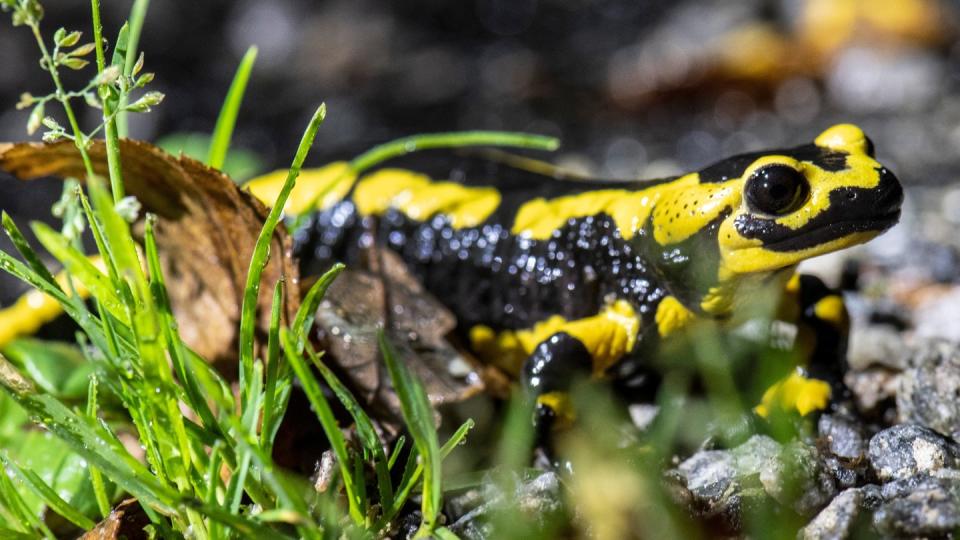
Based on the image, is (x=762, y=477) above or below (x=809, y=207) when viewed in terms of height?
below

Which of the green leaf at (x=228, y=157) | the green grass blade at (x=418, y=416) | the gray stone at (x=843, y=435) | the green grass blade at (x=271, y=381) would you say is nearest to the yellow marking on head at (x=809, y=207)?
the gray stone at (x=843, y=435)

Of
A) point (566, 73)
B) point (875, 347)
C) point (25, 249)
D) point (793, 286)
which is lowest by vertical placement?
point (566, 73)

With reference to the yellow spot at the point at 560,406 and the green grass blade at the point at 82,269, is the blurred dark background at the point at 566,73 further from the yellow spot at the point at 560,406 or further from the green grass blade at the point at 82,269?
the green grass blade at the point at 82,269

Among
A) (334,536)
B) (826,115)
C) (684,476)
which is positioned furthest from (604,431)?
(826,115)

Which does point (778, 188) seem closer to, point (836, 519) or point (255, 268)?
point (836, 519)

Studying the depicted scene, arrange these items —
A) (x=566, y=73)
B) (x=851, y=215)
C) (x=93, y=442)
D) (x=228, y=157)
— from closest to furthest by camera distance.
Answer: (x=93, y=442) < (x=851, y=215) < (x=228, y=157) < (x=566, y=73)

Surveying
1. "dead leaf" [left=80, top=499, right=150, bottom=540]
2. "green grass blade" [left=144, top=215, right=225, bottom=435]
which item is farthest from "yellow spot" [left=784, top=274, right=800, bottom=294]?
"dead leaf" [left=80, top=499, right=150, bottom=540]

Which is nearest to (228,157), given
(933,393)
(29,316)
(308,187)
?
(308,187)

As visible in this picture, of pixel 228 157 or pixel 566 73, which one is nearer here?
pixel 228 157
